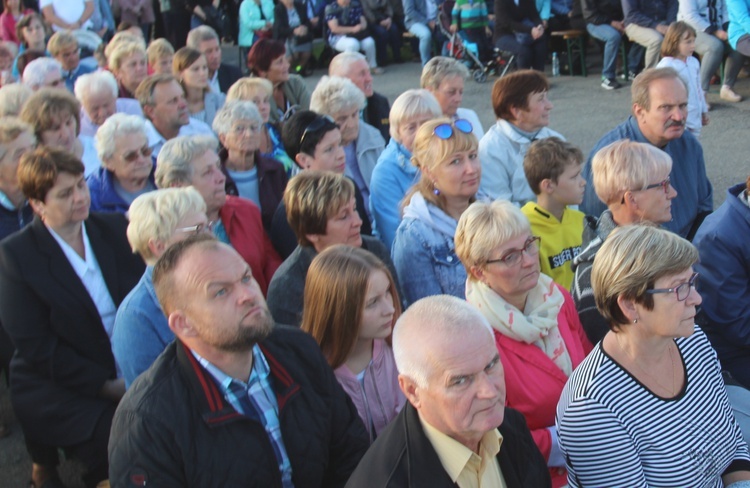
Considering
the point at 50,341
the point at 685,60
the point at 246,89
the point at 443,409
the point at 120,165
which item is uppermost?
the point at 443,409

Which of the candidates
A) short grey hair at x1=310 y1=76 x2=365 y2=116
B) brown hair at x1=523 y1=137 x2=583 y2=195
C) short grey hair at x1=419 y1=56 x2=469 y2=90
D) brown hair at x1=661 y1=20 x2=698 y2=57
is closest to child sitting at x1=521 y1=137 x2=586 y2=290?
brown hair at x1=523 y1=137 x2=583 y2=195

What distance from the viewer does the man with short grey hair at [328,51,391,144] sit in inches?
255

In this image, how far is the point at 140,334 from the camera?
10.8ft

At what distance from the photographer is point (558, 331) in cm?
321

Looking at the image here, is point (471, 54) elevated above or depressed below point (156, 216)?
below

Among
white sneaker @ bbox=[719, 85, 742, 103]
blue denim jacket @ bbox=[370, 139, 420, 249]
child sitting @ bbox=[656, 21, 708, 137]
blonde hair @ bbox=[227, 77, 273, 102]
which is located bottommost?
white sneaker @ bbox=[719, 85, 742, 103]

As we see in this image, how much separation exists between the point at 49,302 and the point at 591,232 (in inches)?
98.7

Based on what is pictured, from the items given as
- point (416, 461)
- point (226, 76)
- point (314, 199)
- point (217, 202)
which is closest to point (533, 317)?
point (416, 461)

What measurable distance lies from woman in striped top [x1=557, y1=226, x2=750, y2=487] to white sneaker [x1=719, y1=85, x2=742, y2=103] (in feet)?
26.1

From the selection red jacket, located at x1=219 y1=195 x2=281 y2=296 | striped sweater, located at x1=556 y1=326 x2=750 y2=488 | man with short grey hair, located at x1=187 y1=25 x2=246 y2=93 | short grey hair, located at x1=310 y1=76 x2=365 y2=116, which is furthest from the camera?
man with short grey hair, located at x1=187 y1=25 x2=246 y2=93

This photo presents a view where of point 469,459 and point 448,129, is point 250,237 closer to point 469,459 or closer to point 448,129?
point 448,129

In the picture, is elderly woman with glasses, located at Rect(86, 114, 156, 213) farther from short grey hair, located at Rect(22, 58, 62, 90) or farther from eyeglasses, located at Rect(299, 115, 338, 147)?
short grey hair, located at Rect(22, 58, 62, 90)

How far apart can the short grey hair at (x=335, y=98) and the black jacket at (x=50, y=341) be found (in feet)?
7.38

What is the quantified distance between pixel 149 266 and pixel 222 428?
1.12 meters
